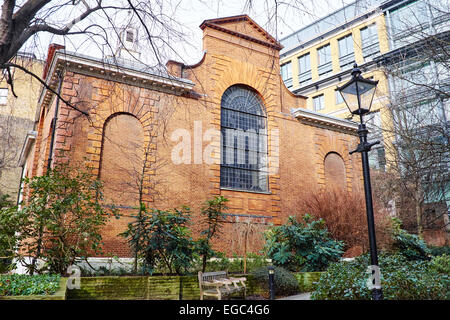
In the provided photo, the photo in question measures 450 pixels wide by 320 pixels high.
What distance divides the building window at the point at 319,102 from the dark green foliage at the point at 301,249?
26.1 meters

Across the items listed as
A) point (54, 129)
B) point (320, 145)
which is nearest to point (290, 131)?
point (320, 145)

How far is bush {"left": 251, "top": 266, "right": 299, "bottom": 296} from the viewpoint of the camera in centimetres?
1105

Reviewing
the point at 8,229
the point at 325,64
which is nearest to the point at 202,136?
the point at 8,229

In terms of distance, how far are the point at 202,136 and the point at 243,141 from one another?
2888mm

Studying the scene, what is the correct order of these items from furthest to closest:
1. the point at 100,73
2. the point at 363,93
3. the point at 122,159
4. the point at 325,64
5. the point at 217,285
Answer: the point at 325,64, the point at 100,73, the point at 122,159, the point at 217,285, the point at 363,93

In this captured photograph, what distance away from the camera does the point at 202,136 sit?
58.3 feet

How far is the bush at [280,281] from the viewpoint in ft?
36.3

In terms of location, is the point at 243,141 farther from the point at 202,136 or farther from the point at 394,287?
the point at 394,287

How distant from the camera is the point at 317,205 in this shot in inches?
742

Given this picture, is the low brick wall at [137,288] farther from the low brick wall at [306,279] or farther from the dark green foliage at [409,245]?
the dark green foliage at [409,245]

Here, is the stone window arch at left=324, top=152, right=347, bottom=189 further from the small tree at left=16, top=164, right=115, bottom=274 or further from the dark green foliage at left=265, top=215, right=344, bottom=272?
the small tree at left=16, top=164, right=115, bottom=274

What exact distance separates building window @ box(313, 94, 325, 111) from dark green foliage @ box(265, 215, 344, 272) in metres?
26.1

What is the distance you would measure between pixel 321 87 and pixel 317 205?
73.3 ft
